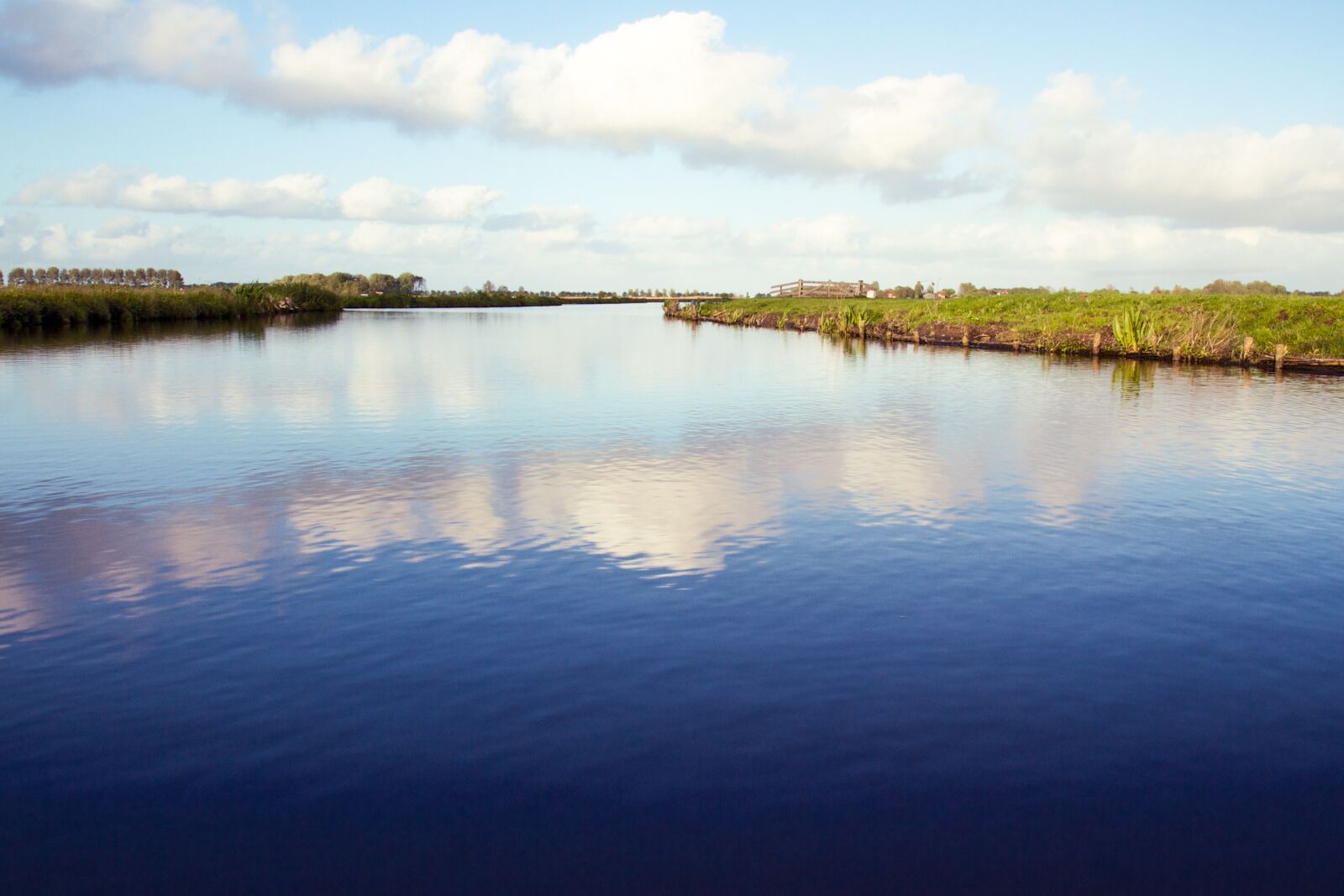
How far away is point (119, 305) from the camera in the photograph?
72125 mm

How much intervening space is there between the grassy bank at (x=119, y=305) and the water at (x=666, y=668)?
5307 cm

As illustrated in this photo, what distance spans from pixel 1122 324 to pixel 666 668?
4456cm

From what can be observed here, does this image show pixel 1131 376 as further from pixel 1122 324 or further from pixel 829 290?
pixel 829 290

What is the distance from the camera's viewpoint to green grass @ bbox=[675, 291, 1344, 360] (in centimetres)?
4244

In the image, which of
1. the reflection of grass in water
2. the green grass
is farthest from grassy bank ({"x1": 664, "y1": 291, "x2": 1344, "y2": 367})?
the reflection of grass in water

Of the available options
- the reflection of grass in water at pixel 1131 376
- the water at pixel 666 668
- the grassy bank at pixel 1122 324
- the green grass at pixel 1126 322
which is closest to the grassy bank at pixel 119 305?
the water at pixel 666 668

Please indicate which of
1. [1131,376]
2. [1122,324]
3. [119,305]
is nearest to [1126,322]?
[1122,324]

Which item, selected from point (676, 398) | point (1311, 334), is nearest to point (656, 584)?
point (676, 398)

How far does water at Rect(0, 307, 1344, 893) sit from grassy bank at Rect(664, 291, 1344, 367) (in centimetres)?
2524

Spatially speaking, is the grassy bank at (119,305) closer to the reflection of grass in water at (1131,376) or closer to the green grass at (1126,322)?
the green grass at (1126,322)

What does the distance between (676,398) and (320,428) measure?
1145cm

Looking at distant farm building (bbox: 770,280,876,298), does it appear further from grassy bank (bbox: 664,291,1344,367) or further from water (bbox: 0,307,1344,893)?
water (bbox: 0,307,1344,893)

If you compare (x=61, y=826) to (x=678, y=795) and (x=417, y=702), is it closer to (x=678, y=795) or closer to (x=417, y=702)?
(x=417, y=702)

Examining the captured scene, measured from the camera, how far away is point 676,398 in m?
29.5
